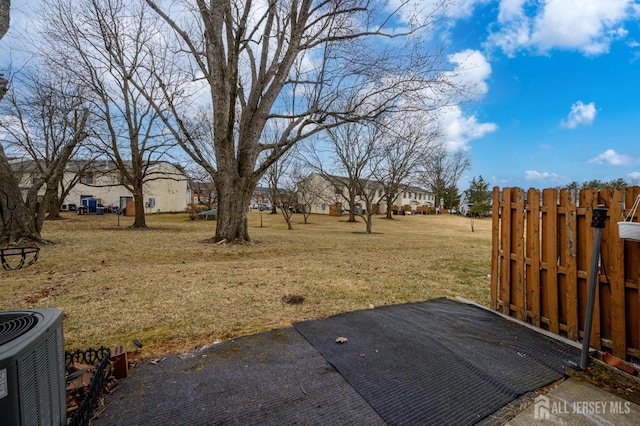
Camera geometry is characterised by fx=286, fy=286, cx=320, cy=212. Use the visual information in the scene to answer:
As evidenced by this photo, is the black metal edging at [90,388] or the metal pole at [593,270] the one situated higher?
the metal pole at [593,270]

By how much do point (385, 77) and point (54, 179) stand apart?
13.1 metres

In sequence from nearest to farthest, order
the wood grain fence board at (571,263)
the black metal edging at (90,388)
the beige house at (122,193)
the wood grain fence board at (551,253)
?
the black metal edging at (90,388), the wood grain fence board at (571,263), the wood grain fence board at (551,253), the beige house at (122,193)

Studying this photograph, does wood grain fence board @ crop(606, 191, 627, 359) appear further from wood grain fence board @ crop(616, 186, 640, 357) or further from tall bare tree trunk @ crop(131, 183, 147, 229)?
tall bare tree trunk @ crop(131, 183, 147, 229)

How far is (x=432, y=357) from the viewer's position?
8.06 feet

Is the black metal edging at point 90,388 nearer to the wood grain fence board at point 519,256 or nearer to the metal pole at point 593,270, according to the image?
the metal pole at point 593,270

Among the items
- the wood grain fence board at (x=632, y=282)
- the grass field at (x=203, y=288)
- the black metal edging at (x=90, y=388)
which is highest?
the wood grain fence board at (x=632, y=282)

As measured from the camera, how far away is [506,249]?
3459mm

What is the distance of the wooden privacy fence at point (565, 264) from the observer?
8.04ft

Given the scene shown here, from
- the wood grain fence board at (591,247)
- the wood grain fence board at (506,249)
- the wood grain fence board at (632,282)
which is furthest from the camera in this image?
the wood grain fence board at (506,249)

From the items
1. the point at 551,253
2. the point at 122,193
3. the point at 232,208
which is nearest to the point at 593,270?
the point at 551,253

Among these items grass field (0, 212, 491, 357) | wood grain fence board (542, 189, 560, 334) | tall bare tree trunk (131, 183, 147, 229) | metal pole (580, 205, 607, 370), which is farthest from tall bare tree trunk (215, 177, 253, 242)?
metal pole (580, 205, 607, 370)

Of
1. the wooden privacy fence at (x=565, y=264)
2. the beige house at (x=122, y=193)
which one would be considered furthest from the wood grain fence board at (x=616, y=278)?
the beige house at (x=122, y=193)

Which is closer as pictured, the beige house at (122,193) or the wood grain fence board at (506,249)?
the wood grain fence board at (506,249)

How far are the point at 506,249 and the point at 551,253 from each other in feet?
1.80
